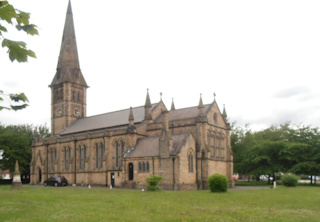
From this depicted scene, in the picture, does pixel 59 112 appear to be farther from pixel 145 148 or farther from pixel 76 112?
pixel 145 148

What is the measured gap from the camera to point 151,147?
4359 cm

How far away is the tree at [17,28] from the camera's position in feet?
12.7

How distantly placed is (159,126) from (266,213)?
106ft

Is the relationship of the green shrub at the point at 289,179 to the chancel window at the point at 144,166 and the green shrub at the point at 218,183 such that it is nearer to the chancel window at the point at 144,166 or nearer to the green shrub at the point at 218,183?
the green shrub at the point at 218,183

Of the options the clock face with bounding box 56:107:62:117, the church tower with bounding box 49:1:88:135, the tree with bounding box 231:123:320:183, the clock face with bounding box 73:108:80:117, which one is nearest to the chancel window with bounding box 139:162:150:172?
the tree with bounding box 231:123:320:183

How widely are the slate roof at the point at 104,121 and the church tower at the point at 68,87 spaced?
9.07 ft

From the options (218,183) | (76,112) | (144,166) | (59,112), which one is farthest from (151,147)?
(59,112)

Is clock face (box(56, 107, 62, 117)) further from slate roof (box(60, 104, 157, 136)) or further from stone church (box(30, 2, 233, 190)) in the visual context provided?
slate roof (box(60, 104, 157, 136))

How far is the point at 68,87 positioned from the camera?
65.4 metres

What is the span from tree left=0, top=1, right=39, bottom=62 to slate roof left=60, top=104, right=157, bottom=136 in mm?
47529

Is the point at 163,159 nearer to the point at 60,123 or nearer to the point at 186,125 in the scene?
the point at 186,125

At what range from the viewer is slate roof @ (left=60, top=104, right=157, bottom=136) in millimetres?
53681

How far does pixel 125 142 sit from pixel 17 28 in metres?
44.2

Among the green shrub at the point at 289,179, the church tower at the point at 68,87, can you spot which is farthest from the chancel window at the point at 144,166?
the church tower at the point at 68,87
